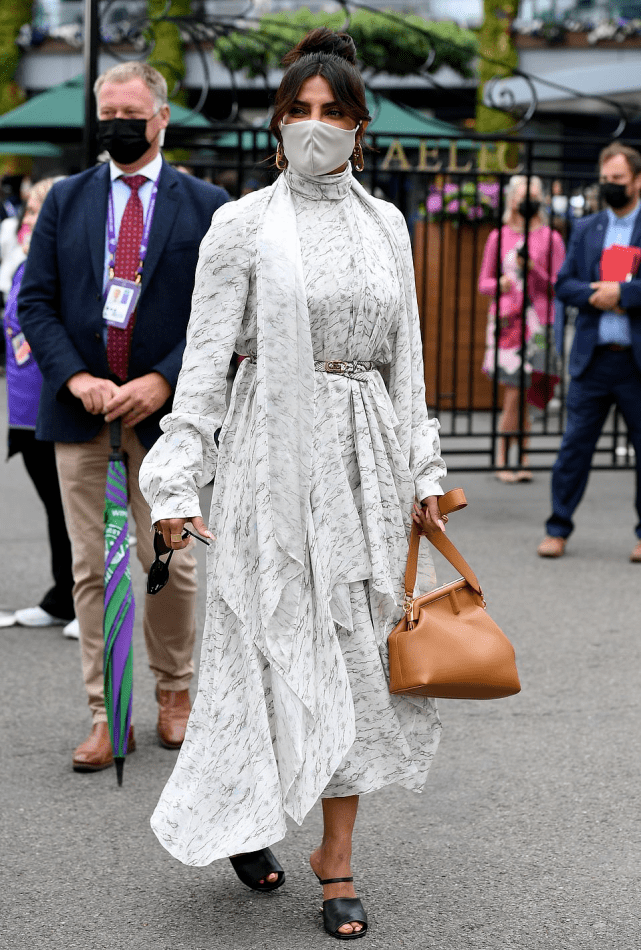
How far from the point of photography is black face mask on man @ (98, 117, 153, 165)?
409 centimetres

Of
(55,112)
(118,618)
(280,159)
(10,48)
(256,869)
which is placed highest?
(10,48)

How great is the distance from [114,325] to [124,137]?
571mm

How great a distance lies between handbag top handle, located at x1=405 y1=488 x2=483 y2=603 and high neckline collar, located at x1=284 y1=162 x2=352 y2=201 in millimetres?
732

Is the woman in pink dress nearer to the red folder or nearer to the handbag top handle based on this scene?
the red folder

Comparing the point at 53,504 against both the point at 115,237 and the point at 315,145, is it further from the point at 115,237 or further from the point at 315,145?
the point at 315,145

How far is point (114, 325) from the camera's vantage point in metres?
4.13

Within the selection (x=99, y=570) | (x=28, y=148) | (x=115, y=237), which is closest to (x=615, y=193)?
(x=115, y=237)

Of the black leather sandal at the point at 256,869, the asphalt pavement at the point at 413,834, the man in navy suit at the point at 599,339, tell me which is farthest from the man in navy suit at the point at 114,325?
the man in navy suit at the point at 599,339

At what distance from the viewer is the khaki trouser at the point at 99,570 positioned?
13.7ft

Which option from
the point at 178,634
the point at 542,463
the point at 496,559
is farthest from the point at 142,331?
the point at 542,463

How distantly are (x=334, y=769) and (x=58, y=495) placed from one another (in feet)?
10.0

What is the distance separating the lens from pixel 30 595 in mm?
6266

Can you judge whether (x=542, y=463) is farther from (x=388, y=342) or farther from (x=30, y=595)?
(x=388, y=342)

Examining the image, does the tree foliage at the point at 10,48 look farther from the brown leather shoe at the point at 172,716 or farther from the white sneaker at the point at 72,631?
the brown leather shoe at the point at 172,716
